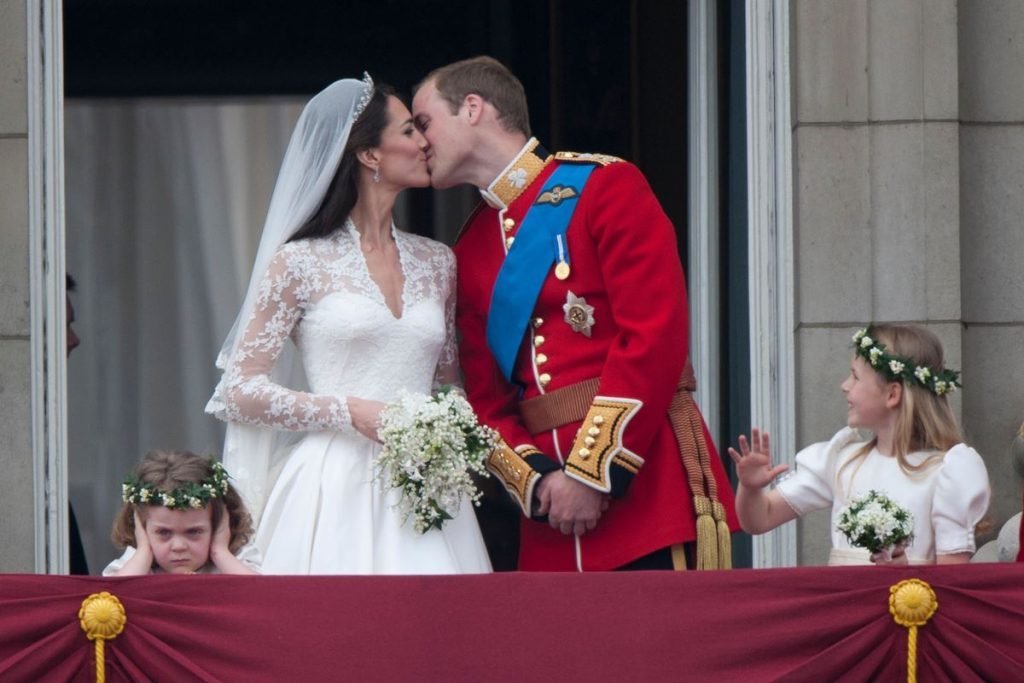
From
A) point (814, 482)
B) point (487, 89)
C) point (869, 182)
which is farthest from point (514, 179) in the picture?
point (869, 182)

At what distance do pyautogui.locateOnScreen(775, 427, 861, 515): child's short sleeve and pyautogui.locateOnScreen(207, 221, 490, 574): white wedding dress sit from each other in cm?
80

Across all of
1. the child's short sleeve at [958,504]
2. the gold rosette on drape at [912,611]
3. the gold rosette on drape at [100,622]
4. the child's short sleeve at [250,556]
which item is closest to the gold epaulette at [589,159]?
the child's short sleeve at [958,504]

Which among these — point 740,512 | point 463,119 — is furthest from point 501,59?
point 740,512

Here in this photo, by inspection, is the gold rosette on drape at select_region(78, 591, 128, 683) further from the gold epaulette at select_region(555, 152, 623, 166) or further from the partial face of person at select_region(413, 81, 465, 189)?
the gold epaulette at select_region(555, 152, 623, 166)

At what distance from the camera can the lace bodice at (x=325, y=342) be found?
603 centimetres

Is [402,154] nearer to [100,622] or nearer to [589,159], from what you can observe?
[589,159]

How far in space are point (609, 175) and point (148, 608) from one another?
1.83 meters

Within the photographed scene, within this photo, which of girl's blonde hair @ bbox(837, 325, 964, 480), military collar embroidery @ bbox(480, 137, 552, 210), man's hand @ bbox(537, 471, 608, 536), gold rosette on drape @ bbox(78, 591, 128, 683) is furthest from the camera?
military collar embroidery @ bbox(480, 137, 552, 210)

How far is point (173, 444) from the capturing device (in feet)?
34.4

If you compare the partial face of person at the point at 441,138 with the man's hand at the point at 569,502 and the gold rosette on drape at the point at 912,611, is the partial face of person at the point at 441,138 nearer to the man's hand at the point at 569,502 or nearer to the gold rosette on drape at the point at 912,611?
the man's hand at the point at 569,502

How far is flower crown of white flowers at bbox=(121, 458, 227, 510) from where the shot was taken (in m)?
5.66

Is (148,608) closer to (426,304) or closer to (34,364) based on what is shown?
(426,304)

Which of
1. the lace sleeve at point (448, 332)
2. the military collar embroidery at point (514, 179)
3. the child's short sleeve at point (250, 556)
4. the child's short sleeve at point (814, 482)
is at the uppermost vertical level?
the military collar embroidery at point (514, 179)

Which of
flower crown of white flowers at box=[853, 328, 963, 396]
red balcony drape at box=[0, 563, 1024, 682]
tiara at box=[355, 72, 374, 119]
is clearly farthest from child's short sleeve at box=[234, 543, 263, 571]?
flower crown of white flowers at box=[853, 328, 963, 396]
